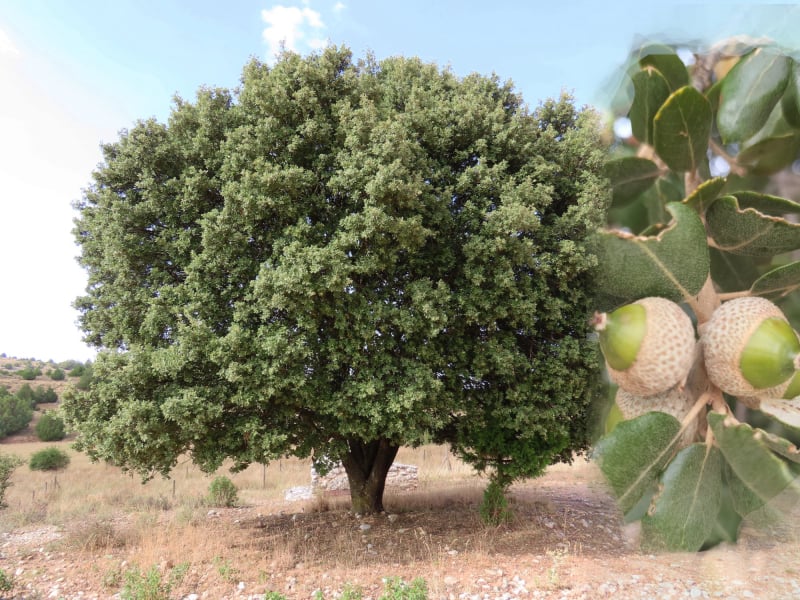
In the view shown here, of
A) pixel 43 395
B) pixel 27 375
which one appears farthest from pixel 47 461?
pixel 27 375

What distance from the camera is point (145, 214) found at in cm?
830

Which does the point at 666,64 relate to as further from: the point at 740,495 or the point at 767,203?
the point at 740,495

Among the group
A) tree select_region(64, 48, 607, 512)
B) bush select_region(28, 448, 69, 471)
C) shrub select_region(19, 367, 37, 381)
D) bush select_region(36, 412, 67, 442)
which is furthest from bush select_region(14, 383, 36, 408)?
tree select_region(64, 48, 607, 512)

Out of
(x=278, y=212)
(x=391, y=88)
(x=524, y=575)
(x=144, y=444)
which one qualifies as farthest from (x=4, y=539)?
(x=391, y=88)

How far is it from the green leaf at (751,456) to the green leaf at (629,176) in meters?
0.32

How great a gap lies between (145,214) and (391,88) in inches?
180

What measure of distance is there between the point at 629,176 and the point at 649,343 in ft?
0.85

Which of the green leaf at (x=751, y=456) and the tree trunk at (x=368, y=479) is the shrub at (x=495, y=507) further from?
the green leaf at (x=751, y=456)

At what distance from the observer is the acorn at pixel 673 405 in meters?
0.65

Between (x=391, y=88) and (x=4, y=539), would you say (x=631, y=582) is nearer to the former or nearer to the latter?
(x=391, y=88)

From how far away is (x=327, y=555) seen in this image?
8078 millimetres

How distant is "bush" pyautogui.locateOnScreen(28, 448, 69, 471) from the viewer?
2028 cm

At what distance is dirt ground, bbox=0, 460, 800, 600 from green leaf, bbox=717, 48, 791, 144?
146 inches

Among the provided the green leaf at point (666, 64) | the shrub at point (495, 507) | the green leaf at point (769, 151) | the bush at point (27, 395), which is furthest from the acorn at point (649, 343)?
the bush at point (27, 395)
